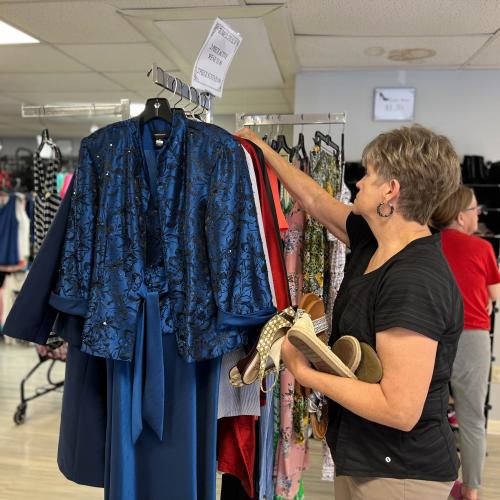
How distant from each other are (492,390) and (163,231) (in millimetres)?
3267

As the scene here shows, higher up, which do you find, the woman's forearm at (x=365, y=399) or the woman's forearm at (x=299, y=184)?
the woman's forearm at (x=299, y=184)

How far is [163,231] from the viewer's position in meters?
1.25

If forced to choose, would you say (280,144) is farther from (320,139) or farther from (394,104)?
(394,104)

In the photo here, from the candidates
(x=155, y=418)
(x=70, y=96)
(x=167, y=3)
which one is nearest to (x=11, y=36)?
(x=167, y=3)

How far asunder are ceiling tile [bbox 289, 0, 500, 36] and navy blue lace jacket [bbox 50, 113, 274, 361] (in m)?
1.48

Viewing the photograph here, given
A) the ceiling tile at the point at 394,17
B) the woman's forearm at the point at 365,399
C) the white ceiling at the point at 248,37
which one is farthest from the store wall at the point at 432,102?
the woman's forearm at the point at 365,399

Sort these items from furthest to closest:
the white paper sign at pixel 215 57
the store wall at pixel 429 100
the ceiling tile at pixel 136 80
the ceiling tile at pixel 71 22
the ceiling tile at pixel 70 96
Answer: the ceiling tile at pixel 70 96, the ceiling tile at pixel 136 80, the store wall at pixel 429 100, the ceiling tile at pixel 71 22, the white paper sign at pixel 215 57

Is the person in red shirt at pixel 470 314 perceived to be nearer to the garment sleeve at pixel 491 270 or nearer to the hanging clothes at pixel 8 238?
the garment sleeve at pixel 491 270

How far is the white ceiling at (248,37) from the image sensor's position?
95.9 inches

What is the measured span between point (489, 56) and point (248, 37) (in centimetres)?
155

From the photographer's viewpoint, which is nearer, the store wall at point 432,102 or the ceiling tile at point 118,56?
the ceiling tile at point 118,56

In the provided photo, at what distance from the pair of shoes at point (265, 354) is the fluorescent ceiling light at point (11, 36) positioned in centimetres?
250

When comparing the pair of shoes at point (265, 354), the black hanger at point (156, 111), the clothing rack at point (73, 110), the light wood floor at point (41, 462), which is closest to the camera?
the pair of shoes at point (265, 354)

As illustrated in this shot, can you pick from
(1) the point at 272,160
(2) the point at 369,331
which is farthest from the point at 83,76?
(2) the point at 369,331
